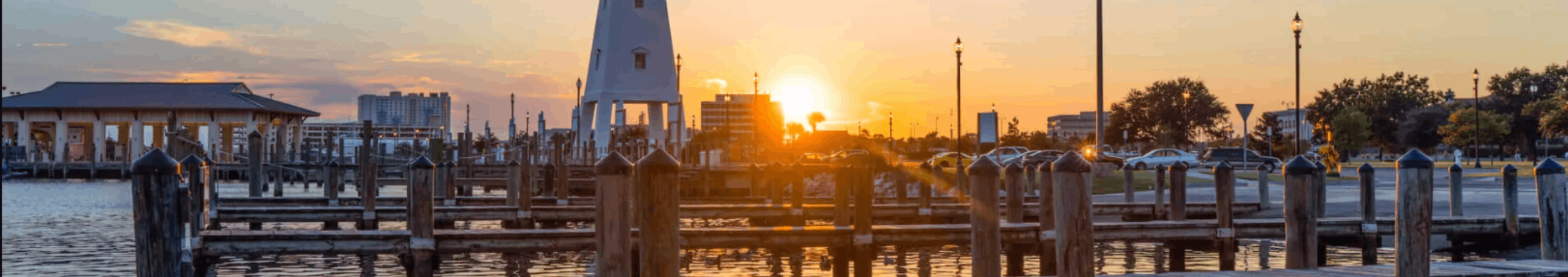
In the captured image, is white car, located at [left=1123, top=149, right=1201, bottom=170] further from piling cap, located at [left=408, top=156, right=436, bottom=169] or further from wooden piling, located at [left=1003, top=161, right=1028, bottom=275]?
piling cap, located at [left=408, top=156, right=436, bottom=169]

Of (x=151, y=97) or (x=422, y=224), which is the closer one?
(x=422, y=224)

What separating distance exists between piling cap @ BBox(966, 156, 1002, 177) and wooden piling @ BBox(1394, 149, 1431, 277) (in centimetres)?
287

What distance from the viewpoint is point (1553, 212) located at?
12.5 m

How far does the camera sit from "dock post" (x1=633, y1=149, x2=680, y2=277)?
8961 mm

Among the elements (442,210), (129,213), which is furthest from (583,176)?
(442,210)

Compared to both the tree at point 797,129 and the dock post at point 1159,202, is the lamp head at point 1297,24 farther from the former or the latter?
the tree at point 797,129

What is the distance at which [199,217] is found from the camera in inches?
569

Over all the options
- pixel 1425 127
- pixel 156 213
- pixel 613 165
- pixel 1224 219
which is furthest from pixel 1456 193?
pixel 1425 127

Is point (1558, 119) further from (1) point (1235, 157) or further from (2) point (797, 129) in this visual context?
(2) point (797, 129)

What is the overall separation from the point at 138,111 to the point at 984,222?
83139 millimetres

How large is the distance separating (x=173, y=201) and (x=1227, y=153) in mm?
60481

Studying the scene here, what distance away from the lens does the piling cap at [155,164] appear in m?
8.82

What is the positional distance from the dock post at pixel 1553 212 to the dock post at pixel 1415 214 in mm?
3709

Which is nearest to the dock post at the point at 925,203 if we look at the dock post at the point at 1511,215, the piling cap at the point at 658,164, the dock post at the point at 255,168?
the dock post at the point at 1511,215
